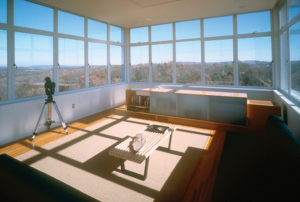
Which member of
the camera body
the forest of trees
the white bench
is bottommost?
the white bench

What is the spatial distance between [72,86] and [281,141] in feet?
17.6

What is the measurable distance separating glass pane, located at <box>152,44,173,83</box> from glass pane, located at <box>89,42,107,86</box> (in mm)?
1965

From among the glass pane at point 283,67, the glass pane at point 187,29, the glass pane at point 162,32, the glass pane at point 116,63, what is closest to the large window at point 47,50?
the glass pane at point 116,63

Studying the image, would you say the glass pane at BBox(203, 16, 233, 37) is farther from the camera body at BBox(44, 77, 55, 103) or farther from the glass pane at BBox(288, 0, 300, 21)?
the camera body at BBox(44, 77, 55, 103)

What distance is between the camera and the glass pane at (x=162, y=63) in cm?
702

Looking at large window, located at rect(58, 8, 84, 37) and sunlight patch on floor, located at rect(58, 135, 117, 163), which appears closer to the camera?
sunlight patch on floor, located at rect(58, 135, 117, 163)

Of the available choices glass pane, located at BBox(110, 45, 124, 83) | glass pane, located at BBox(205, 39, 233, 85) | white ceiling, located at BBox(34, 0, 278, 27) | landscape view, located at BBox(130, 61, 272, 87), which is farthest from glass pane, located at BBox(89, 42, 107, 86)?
glass pane, located at BBox(205, 39, 233, 85)

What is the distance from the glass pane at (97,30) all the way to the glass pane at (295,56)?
5514mm

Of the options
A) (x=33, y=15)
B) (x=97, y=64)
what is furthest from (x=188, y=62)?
(x=33, y=15)

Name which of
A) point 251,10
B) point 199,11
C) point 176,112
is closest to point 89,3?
point 199,11

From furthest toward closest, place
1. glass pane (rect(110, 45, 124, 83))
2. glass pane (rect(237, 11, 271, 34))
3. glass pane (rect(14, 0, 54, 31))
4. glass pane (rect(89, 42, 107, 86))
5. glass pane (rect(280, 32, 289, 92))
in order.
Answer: glass pane (rect(110, 45, 124, 83)) < glass pane (rect(89, 42, 107, 86)) < glass pane (rect(237, 11, 271, 34)) < glass pane (rect(280, 32, 289, 92)) < glass pane (rect(14, 0, 54, 31))

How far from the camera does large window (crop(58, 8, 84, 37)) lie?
5098mm

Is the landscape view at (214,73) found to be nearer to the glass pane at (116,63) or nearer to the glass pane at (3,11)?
the glass pane at (116,63)

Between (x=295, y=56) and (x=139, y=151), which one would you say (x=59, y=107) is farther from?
(x=295, y=56)
